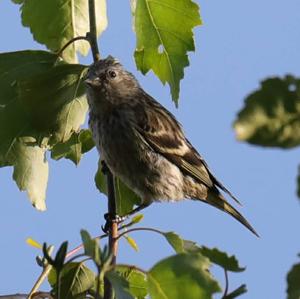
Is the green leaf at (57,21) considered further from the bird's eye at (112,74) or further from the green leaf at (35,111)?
the bird's eye at (112,74)

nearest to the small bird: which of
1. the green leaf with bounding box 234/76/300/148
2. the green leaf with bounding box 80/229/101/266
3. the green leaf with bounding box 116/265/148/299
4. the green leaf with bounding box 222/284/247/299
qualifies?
the green leaf with bounding box 116/265/148/299

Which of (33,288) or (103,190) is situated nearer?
(33,288)

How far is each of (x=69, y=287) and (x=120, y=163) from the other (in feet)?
7.00

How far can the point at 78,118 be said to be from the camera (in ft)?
13.6

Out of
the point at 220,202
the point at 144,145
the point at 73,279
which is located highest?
the point at 144,145

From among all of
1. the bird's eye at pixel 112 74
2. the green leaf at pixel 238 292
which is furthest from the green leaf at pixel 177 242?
the bird's eye at pixel 112 74

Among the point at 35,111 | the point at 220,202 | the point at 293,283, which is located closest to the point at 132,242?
the point at 35,111

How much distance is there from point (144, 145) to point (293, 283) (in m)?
4.54

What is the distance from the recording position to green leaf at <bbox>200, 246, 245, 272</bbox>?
2.07m

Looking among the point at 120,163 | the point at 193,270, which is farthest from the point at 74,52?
the point at 193,270

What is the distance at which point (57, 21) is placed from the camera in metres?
4.32

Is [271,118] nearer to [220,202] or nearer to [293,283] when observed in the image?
[293,283]

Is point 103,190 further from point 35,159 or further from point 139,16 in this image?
point 139,16

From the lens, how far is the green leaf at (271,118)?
3.23 ft
